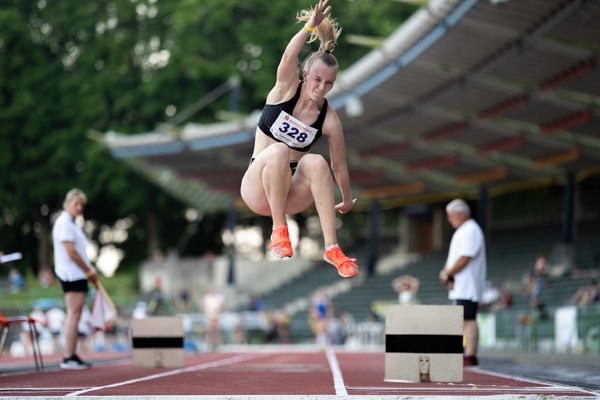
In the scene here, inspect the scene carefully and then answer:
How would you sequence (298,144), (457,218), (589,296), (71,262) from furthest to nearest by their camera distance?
1. (589,296)
2. (457,218)
3. (71,262)
4. (298,144)

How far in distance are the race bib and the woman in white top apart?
14.8 feet

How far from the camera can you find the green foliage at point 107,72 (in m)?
46.0

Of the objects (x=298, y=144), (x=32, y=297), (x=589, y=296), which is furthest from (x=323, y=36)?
(x=32, y=297)

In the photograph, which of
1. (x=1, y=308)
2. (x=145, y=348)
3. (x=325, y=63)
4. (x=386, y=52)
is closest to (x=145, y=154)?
(x=1, y=308)

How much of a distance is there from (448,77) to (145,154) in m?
14.0

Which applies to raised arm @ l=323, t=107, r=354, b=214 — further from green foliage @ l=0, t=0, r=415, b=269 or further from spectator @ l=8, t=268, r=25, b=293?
green foliage @ l=0, t=0, r=415, b=269

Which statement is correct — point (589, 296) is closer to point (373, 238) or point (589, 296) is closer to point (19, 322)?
point (19, 322)

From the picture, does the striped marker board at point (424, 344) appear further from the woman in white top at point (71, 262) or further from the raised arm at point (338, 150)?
the woman in white top at point (71, 262)

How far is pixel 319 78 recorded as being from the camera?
8.83 m

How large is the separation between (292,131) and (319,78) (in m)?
0.48

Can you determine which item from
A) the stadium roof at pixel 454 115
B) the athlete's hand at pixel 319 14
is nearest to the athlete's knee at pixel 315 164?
the athlete's hand at pixel 319 14

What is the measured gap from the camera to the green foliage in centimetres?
4603

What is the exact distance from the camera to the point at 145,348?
13430mm

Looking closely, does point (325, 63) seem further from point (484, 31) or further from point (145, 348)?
point (484, 31)
